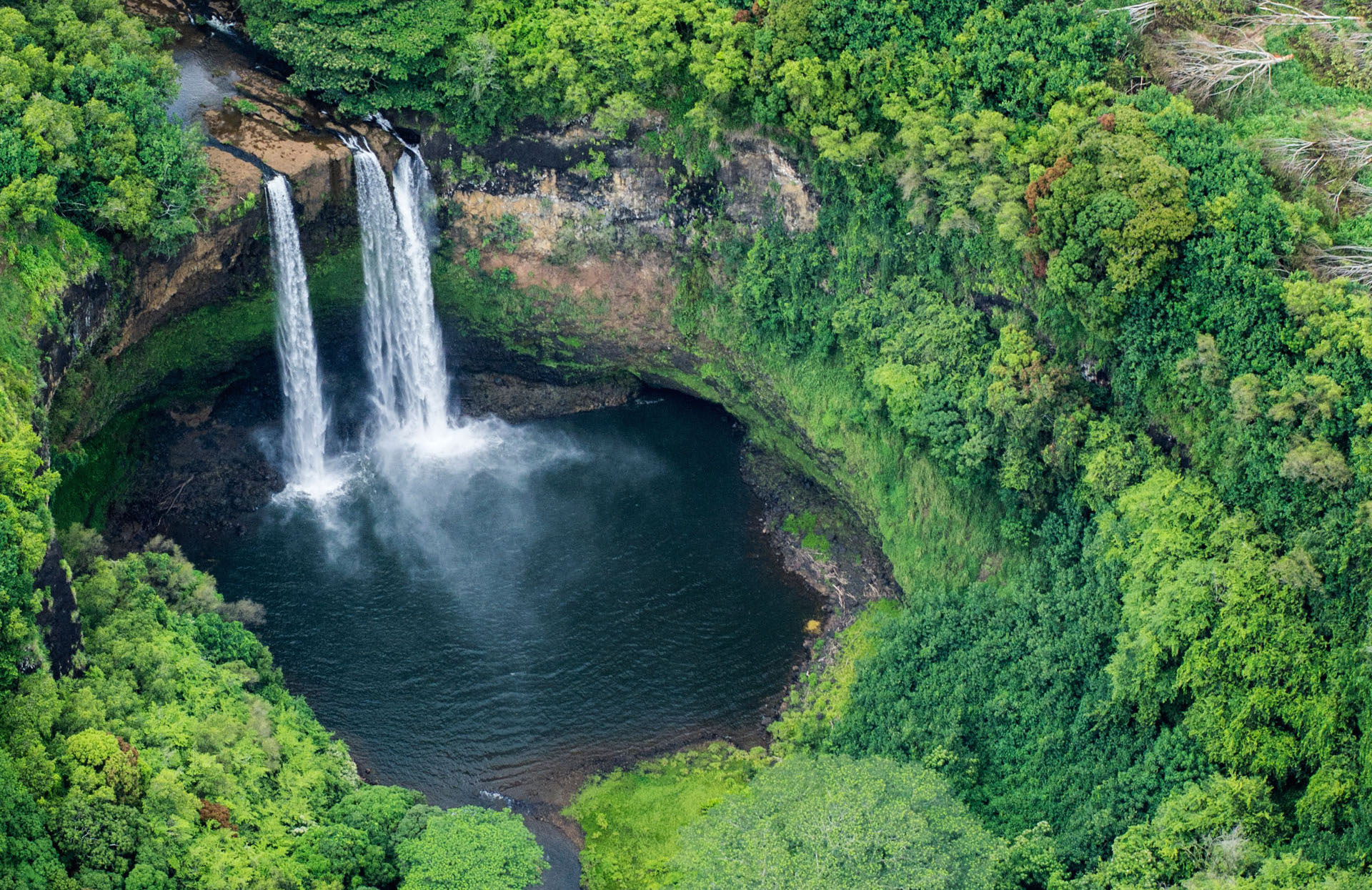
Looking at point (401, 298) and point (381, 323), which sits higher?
point (401, 298)

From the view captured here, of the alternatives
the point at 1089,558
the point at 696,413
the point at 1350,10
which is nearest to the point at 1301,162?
the point at 1350,10

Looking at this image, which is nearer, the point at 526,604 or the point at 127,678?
the point at 127,678

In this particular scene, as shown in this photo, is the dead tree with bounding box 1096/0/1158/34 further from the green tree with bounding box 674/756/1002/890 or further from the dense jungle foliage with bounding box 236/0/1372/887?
the green tree with bounding box 674/756/1002/890

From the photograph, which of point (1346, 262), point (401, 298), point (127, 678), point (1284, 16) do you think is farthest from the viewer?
point (401, 298)

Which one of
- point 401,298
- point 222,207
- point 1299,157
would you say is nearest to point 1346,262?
point 1299,157

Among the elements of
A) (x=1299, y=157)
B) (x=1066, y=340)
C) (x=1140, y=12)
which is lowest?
(x=1066, y=340)

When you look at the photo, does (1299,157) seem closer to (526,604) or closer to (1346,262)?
(1346,262)

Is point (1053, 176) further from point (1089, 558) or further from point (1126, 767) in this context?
point (1126, 767)
